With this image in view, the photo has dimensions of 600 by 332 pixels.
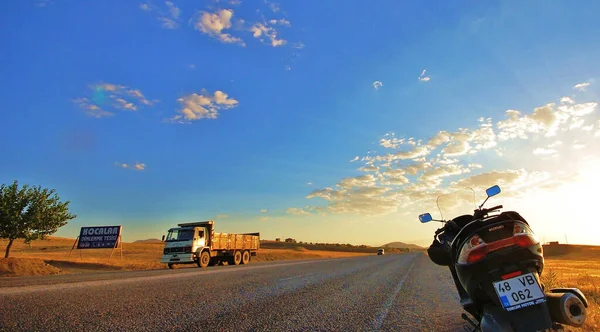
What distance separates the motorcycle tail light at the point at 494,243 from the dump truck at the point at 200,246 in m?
22.0

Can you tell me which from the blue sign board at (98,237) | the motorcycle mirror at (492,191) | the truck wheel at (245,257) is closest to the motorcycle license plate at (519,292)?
the motorcycle mirror at (492,191)

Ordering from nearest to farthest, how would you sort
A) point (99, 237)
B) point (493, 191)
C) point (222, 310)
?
1. point (493, 191)
2. point (222, 310)
3. point (99, 237)

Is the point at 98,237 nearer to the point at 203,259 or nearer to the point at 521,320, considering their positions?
the point at 203,259

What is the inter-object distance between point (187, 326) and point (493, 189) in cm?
400

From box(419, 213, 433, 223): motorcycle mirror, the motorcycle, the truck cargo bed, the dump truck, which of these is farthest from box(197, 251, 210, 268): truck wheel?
the motorcycle

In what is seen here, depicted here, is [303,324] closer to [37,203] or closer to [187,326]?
[187,326]

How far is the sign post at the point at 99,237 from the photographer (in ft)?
95.6

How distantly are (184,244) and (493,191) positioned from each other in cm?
2235

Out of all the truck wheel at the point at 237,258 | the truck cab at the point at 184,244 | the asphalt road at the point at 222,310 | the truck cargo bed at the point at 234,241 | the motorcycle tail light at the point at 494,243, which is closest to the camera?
the motorcycle tail light at the point at 494,243

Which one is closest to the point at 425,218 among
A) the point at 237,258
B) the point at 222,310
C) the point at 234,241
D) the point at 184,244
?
the point at 222,310

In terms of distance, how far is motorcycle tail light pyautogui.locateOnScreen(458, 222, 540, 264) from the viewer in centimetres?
289

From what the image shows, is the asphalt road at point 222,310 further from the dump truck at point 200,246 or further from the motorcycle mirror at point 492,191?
the dump truck at point 200,246

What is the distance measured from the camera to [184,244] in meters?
23.1

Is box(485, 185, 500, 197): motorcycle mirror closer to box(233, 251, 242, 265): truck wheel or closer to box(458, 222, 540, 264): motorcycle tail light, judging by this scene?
box(458, 222, 540, 264): motorcycle tail light
